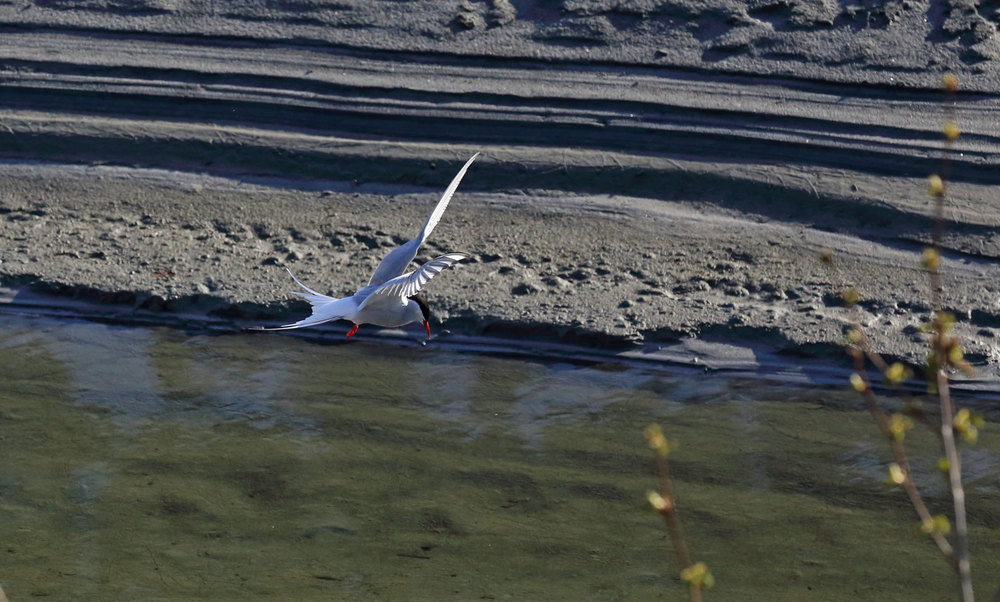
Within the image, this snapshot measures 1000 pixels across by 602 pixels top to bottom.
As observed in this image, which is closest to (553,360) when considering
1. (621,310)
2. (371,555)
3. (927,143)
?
(621,310)

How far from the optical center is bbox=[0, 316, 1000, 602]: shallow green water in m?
4.35

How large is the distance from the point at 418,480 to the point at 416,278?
39.2 inches

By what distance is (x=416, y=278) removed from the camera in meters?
4.40

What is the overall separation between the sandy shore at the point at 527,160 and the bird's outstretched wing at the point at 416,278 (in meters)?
1.59

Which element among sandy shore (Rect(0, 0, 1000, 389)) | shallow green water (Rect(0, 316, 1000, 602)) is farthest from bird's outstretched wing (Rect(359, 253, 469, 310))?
sandy shore (Rect(0, 0, 1000, 389))

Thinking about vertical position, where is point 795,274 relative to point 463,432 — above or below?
above

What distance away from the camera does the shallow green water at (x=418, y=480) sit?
4348 mm

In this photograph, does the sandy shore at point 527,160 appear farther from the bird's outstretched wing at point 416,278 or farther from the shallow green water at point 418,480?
the bird's outstretched wing at point 416,278

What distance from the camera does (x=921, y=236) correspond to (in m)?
6.49

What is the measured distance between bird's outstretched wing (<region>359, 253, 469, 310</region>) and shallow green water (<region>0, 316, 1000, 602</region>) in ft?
2.89

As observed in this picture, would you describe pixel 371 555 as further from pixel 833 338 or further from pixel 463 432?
pixel 833 338

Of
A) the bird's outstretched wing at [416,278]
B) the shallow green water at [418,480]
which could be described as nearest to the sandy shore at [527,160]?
the shallow green water at [418,480]

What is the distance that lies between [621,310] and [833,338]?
1074 mm

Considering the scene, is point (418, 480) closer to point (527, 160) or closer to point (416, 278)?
point (416, 278)
